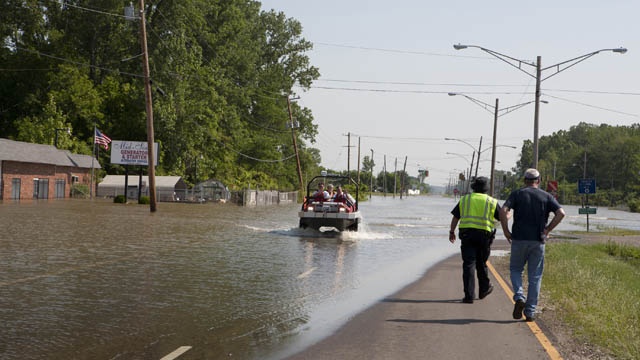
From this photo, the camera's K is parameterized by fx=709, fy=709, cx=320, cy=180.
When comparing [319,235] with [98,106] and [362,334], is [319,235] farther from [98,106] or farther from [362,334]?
[98,106]

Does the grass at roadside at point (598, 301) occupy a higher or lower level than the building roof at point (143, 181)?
lower

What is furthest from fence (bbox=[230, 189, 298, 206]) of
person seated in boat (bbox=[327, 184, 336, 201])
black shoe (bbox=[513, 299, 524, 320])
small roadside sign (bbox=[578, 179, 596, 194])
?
black shoe (bbox=[513, 299, 524, 320])

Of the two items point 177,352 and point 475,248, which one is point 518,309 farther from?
point 177,352

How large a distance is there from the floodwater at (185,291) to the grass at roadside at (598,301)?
2.81 m

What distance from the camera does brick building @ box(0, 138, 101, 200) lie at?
60.2 meters

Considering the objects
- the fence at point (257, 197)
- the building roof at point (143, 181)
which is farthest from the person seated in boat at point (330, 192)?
the building roof at point (143, 181)

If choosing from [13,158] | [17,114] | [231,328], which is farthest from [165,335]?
[17,114]

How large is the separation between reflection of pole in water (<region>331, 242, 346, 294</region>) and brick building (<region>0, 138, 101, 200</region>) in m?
46.5

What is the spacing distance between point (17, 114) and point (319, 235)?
235 feet

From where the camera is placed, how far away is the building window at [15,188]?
61.0 meters

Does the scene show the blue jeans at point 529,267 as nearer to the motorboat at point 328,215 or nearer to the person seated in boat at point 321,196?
the motorboat at point 328,215

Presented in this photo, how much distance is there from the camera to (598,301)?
418 inches

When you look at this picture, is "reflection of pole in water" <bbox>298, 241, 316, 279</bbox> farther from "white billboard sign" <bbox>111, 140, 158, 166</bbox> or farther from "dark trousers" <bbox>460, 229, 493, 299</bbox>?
"white billboard sign" <bbox>111, 140, 158, 166</bbox>

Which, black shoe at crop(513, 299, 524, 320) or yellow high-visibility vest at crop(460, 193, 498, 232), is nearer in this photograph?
black shoe at crop(513, 299, 524, 320)
